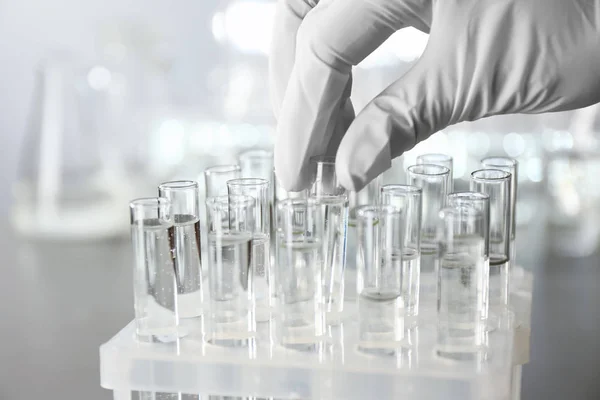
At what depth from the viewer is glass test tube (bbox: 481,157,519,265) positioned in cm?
118

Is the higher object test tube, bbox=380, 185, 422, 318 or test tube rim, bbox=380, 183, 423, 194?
test tube rim, bbox=380, 183, 423, 194

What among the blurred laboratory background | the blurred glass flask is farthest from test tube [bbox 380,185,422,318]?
the blurred glass flask

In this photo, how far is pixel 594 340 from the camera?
2510mm

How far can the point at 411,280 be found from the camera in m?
1.01

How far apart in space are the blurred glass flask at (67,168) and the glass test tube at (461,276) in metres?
3.30

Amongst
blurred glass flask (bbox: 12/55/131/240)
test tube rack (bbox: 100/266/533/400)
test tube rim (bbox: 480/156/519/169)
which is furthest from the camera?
blurred glass flask (bbox: 12/55/131/240)

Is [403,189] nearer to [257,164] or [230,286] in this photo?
[230,286]

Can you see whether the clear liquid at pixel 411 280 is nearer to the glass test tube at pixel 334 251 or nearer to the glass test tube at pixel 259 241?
the glass test tube at pixel 334 251

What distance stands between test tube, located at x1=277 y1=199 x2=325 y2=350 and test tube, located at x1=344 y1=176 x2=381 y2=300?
19 centimetres

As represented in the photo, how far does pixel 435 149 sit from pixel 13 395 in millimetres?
2607

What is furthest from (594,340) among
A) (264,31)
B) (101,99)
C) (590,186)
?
(101,99)

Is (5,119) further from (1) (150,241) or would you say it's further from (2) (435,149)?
(1) (150,241)

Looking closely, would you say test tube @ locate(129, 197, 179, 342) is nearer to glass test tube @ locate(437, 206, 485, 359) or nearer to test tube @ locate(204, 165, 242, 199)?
test tube @ locate(204, 165, 242, 199)

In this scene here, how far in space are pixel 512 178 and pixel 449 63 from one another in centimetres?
24
